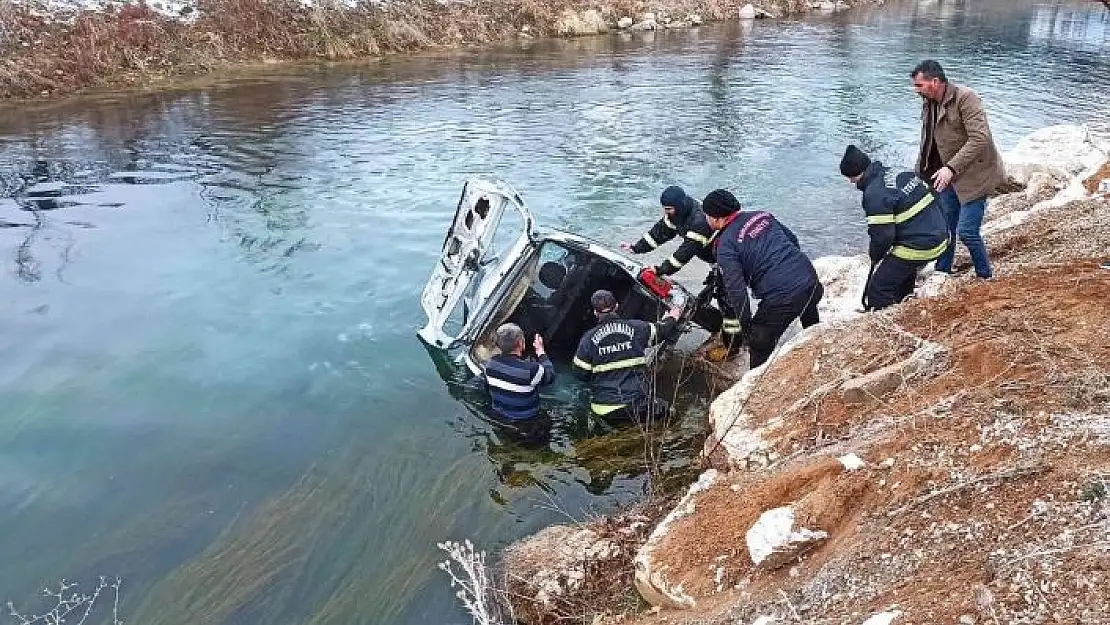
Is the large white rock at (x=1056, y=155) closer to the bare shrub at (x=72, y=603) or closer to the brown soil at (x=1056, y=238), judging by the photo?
the brown soil at (x=1056, y=238)

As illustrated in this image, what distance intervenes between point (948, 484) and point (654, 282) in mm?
3664

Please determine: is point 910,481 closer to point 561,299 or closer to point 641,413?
point 641,413

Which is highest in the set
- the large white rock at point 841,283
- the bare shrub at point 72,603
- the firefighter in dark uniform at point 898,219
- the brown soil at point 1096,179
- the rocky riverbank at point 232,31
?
the rocky riverbank at point 232,31

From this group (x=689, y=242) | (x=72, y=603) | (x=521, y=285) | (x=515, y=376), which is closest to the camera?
(x=72, y=603)

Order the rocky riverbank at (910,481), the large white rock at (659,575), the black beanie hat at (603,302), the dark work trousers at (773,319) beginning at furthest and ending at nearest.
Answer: the black beanie hat at (603,302), the dark work trousers at (773,319), the large white rock at (659,575), the rocky riverbank at (910,481)

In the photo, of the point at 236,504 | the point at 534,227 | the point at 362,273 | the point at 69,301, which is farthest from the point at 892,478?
the point at 69,301

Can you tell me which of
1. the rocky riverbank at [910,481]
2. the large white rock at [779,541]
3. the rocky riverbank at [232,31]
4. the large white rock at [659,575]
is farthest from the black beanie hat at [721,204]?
the rocky riverbank at [232,31]

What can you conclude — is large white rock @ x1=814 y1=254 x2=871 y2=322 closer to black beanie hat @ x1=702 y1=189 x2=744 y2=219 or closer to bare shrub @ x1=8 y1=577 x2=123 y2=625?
black beanie hat @ x1=702 y1=189 x2=744 y2=219

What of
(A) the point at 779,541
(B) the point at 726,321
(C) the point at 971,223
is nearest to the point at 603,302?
(B) the point at 726,321

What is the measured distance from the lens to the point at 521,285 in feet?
24.9

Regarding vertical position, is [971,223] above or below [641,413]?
above

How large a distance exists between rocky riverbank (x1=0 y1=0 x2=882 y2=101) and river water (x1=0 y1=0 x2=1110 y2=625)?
1.59 m

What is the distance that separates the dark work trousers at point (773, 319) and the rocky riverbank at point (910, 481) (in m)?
0.40

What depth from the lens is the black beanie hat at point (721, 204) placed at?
264 inches
